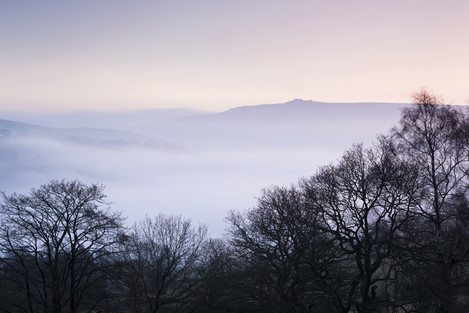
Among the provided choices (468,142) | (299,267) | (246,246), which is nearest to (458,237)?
(468,142)

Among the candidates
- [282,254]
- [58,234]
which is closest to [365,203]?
A: [282,254]

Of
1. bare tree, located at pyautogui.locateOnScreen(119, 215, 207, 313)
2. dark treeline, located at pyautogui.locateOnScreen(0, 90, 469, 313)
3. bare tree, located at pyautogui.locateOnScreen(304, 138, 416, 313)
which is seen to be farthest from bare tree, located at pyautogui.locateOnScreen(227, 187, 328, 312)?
bare tree, located at pyautogui.locateOnScreen(119, 215, 207, 313)

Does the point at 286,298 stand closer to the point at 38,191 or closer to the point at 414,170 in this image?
the point at 414,170

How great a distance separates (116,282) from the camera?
3416cm

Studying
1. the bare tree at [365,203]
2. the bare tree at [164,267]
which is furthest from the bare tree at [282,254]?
the bare tree at [164,267]

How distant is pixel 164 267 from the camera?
46.3 metres

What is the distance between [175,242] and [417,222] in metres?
24.3

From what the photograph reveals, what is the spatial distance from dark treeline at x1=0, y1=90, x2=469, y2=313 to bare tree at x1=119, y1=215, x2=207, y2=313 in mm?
1074

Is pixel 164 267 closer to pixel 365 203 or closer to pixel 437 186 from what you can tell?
pixel 365 203

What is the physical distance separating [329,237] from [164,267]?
55.6 ft

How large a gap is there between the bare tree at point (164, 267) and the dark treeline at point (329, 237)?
107 centimetres

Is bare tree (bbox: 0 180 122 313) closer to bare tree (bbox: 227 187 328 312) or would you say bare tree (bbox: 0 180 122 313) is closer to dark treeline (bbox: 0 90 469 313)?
dark treeline (bbox: 0 90 469 313)

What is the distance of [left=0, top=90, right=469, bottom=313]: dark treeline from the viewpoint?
1256 inches

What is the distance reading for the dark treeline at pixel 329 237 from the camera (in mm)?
31891
